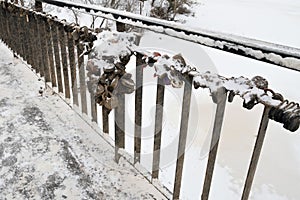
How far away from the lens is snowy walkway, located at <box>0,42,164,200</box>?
1.12 metres

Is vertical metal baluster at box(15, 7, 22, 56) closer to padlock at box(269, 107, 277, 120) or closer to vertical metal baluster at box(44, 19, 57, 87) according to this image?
vertical metal baluster at box(44, 19, 57, 87)

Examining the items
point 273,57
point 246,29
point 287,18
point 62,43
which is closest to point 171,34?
point 273,57

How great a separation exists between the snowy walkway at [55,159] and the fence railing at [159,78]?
3.5 inches

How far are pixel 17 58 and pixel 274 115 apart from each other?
2516mm

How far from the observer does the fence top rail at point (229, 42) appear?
608 mm

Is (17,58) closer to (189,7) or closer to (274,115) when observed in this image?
(274,115)

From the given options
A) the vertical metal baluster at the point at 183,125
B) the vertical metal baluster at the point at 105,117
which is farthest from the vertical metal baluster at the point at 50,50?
the vertical metal baluster at the point at 183,125

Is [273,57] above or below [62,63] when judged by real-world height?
above

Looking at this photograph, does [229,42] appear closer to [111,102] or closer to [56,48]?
[111,102]

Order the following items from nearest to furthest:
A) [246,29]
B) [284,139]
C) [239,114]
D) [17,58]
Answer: [17,58] < [284,139] < [239,114] < [246,29]

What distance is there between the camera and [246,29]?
1009 centimetres

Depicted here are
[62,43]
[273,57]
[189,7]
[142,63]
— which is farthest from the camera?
[189,7]

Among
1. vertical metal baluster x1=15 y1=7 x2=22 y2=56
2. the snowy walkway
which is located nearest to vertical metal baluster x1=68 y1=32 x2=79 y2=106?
the snowy walkway

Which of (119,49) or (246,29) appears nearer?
(119,49)
